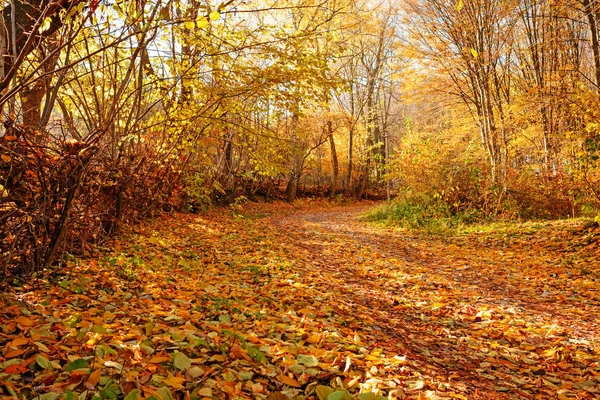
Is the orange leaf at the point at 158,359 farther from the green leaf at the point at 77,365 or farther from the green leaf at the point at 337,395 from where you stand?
the green leaf at the point at 337,395

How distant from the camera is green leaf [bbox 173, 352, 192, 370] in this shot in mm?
2289

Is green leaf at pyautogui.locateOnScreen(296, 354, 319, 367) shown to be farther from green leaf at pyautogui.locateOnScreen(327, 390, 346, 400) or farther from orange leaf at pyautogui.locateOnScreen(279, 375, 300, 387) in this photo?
green leaf at pyautogui.locateOnScreen(327, 390, 346, 400)

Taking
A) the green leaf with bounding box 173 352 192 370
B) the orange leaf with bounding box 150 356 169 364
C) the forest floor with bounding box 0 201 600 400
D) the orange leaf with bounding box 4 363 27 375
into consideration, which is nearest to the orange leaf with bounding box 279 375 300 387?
the forest floor with bounding box 0 201 600 400

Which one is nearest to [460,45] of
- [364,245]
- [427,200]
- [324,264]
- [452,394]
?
[427,200]

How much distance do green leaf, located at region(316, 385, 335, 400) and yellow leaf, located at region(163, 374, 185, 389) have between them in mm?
775

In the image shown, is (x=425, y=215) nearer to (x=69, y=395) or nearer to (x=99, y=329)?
(x=99, y=329)

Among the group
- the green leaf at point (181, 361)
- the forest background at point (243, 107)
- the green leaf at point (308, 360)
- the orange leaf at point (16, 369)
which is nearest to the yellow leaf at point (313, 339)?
the green leaf at point (308, 360)

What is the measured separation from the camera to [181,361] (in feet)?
7.64

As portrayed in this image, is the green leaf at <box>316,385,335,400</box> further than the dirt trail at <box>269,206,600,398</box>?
No

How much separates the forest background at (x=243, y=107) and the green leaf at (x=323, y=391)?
2.34m

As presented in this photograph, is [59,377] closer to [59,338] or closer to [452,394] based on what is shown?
[59,338]

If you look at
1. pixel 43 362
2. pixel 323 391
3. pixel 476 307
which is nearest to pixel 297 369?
pixel 323 391

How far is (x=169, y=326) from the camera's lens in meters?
2.98

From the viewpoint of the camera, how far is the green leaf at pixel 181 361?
2.29 m
